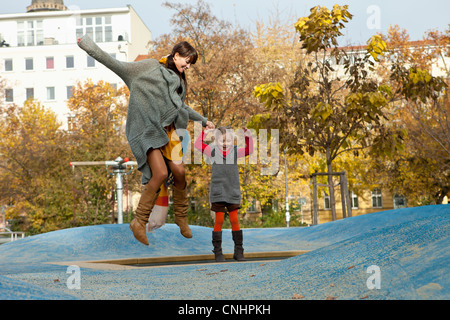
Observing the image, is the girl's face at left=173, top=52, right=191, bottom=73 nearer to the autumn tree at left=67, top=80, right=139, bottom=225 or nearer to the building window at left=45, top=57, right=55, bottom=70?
Result: the autumn tree at left=67, top=80, right=139, bottom=225

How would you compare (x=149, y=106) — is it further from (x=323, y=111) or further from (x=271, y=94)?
(x=271, y=94)

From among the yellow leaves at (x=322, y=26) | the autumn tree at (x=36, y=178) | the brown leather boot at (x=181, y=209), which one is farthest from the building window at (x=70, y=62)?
the brown leather boot at (x=181, y=209)

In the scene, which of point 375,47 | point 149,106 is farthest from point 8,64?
point 149,106

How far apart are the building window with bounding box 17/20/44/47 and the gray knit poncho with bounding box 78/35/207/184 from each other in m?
56.1

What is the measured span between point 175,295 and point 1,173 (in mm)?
29626

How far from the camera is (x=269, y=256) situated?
724 cm

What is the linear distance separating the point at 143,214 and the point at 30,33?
58786 mm

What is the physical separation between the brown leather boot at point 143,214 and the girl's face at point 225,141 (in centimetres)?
219

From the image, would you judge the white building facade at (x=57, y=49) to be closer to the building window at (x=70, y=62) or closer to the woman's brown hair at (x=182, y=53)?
the building window at (x=70, y=62)

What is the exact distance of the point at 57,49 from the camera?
54.3 m

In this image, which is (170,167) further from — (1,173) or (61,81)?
(61,81)

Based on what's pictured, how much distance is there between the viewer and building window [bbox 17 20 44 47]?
57.0m

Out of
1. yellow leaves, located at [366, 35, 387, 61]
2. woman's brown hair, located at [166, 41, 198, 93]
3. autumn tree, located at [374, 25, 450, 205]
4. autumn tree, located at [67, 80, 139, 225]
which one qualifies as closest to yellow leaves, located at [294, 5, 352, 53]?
yellow leaves, located at [366, 35, 387, 61]
